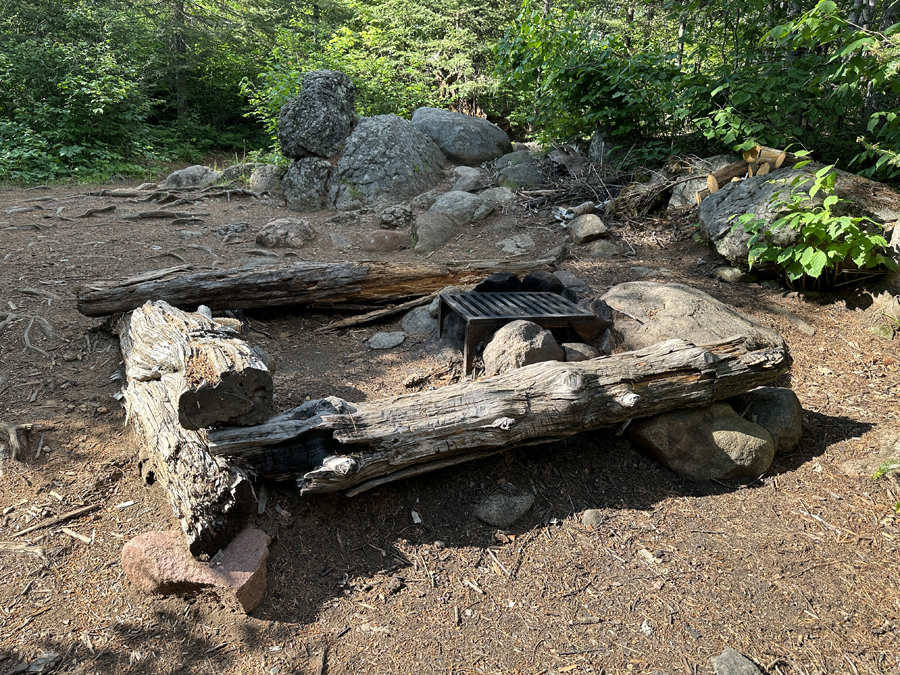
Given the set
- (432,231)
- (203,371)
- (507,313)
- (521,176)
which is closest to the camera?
(203,371)

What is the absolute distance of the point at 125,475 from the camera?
3062 millimetres

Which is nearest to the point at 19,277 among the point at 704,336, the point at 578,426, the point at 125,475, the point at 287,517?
the point at 125,475

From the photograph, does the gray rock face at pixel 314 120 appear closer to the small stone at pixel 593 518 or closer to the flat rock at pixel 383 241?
the flat rock at pixel 383 241

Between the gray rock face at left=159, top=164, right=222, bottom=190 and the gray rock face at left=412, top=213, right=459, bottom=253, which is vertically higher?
the gray rock face at left=412, top=213, right=459, bottom=253

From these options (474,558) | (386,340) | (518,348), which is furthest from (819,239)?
(474,558)

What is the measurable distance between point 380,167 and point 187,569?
8.08 meters

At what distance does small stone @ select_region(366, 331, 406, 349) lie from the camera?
4.80 metres

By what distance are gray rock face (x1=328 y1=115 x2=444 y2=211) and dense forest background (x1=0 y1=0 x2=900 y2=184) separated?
2.02 meters

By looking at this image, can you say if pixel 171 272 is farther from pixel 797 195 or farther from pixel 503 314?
pixel 797 195

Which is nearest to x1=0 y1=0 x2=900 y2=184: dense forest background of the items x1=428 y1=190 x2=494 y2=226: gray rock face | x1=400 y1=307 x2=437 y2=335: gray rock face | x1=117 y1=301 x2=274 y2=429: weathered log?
x1=428 y1=190 x2=494 y2=226: gray rock face

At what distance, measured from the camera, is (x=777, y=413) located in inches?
144

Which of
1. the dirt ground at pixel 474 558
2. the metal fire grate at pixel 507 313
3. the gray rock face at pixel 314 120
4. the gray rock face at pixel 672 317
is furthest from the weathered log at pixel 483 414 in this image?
the gray rock face at pixel 314 120

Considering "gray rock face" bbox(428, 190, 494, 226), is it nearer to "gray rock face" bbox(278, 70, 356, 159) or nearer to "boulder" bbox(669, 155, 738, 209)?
"boulder" bbox(669, 155, 738, 209)

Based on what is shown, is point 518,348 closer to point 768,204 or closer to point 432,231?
point 768,204
